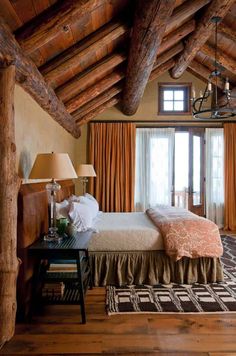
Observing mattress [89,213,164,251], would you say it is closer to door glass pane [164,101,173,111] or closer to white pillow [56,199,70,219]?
white pillow [56,199,70,219]

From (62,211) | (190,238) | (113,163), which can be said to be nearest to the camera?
(190,238)

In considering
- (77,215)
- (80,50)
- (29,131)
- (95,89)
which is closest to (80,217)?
(77,215)

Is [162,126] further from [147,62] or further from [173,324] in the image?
[173,324]

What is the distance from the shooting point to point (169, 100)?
6.79 meters

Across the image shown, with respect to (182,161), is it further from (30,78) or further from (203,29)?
(30,78)

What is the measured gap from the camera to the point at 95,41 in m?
3.18

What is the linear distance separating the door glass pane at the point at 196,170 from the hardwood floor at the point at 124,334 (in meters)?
4.20

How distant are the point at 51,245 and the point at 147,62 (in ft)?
7.70

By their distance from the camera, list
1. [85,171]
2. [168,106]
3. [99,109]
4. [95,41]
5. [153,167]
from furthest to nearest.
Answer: [168,106] < [153,167] < [99,109] < [85,171] < [95,41]

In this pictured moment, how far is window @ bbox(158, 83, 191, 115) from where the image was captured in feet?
22.1

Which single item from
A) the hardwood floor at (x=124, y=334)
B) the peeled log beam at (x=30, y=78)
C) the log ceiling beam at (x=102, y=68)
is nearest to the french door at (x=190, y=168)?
the log ceiling beam at (x=102, y=68)

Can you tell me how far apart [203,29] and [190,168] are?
3.19m

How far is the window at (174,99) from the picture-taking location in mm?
6734

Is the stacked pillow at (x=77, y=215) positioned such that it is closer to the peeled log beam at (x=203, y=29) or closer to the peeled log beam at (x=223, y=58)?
the peeled log beam at (x=203, y=29)
